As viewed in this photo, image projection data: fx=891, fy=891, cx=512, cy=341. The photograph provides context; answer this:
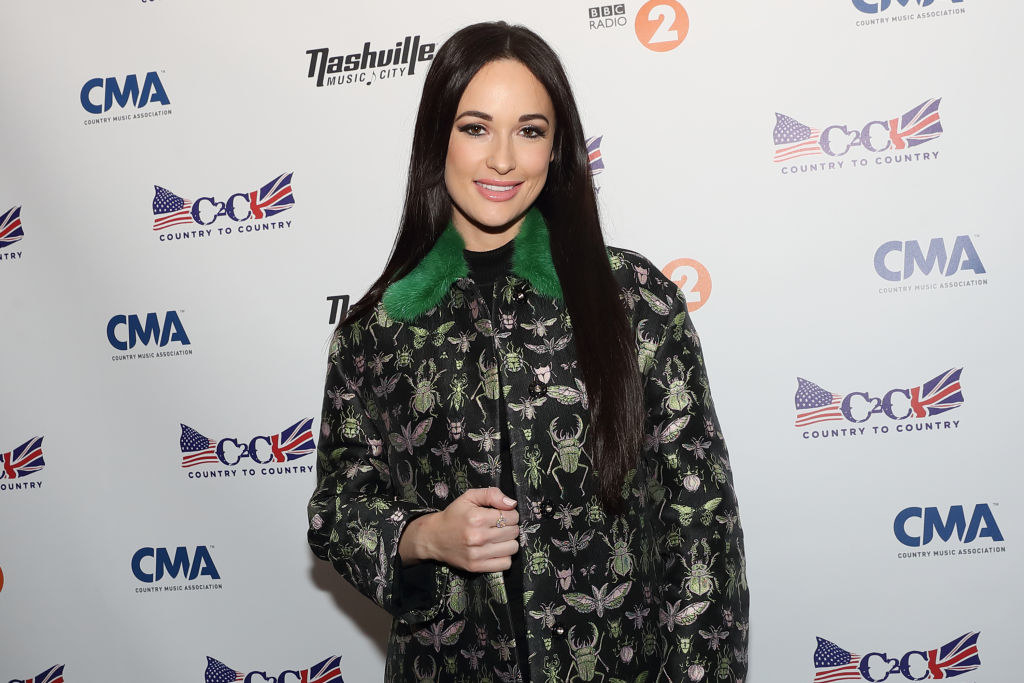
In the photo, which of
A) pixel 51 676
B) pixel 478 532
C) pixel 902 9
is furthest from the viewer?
pixel 51 676

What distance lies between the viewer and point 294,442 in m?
2.35

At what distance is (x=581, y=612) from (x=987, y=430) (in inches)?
51.0

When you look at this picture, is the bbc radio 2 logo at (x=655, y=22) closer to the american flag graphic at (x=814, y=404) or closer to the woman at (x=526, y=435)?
the woman at (x=526, y=435)

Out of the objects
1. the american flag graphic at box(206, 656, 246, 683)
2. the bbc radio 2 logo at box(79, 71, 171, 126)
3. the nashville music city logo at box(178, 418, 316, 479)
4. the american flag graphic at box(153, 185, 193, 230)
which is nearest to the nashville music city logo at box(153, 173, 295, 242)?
the american flag graphic at box(153, 185, 193, 230)

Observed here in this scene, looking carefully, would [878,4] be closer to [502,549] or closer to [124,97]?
[502,549]

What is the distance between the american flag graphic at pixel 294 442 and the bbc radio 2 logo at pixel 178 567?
0.34 meters

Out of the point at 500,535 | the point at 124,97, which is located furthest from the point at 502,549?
the point at 124,97

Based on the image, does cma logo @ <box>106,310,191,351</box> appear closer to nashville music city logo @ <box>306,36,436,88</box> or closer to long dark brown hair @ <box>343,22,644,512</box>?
nashville music city logo @ <box>306,36,436,88</box>

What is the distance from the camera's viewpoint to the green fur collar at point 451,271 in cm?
144

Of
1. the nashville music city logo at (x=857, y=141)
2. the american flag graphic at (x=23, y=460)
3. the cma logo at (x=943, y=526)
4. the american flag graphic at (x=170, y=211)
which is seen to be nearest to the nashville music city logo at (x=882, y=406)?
the cma logo at (x=943, y=526)

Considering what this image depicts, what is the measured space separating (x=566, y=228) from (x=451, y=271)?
0.21 meters

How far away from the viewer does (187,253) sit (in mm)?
2355

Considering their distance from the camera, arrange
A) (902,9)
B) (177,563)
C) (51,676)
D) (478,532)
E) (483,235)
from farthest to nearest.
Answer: (51,676) < (177,563) < (902,9) < (483,235) < (478,532)

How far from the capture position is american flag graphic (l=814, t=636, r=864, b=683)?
2.20 meters
